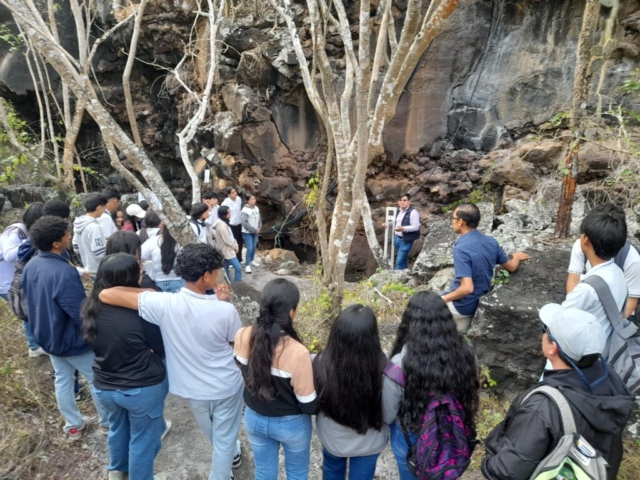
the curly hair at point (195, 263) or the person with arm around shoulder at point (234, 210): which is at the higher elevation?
the curly hair at point (195, 263)

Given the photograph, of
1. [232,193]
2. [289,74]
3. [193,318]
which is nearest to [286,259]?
[232,193]

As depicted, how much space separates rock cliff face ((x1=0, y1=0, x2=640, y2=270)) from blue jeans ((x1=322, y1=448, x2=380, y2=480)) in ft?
24.7

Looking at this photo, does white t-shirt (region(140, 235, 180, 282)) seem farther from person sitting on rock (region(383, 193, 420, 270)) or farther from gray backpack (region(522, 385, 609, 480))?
person sitting on rock (region(383, 193, 420, 270))

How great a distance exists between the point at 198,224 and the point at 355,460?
364cm

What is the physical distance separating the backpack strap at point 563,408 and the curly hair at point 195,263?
6.12 feet

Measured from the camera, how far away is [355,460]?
2.32 meters

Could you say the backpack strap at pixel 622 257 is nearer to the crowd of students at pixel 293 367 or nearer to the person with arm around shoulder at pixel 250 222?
the crowd of students at pixel 293 367

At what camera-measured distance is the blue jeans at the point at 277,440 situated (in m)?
2.19

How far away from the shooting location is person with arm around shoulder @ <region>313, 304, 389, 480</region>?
1997mm

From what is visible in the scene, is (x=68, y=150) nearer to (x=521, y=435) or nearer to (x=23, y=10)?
Answer: (x=23, y=10)

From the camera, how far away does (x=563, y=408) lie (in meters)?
1.62

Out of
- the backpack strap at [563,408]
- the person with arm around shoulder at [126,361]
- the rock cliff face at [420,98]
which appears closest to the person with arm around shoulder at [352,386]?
the backpack strap at [563,408]

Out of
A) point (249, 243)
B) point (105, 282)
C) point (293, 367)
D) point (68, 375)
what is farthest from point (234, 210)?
point (293, 367)

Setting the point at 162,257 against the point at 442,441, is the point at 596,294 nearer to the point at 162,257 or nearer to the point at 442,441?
the point at 442,441
